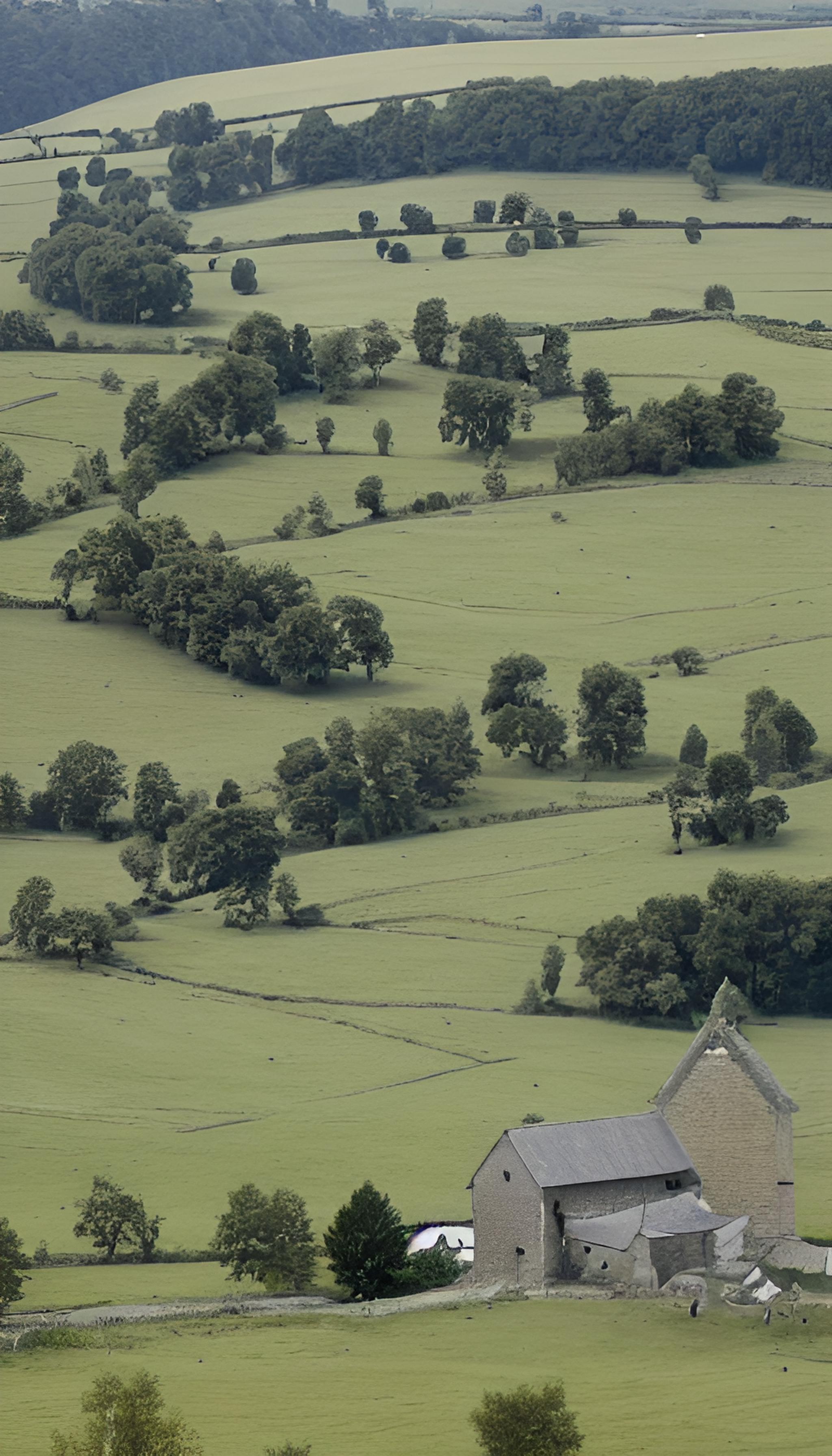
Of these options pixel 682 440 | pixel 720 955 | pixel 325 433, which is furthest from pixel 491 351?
pixel 720 955

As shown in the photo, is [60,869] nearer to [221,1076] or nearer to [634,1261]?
[221,1076]

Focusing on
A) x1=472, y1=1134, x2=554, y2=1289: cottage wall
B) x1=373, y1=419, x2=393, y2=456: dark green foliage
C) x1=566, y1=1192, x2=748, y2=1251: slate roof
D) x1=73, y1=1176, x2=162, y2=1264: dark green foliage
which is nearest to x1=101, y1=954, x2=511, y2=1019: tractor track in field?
x1=73, y1=1176, x2=162, y2=1264: dark green foliage

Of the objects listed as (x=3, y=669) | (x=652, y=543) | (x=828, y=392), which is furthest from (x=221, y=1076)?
(x=828, y=392)

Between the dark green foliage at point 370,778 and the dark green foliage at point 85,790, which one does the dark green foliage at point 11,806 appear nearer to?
the dark green foliage at point 85,790

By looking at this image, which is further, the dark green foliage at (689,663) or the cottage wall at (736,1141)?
the dark green foliage at (689,663)

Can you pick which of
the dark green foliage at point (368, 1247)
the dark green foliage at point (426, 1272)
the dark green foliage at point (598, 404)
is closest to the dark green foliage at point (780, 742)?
the dark green foliage at point (598, 404)
